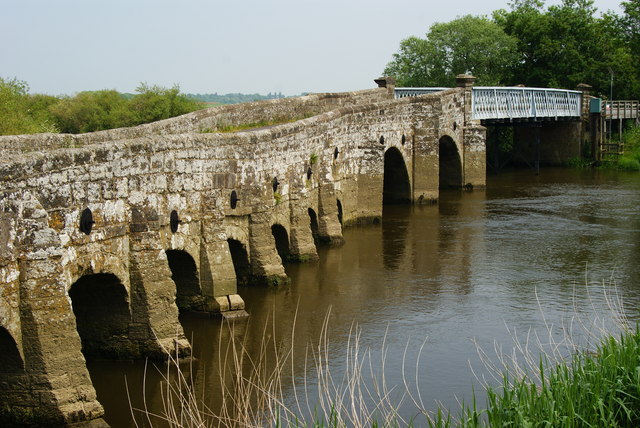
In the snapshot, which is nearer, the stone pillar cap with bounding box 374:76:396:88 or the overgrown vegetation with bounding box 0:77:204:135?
the stone pillar cap with bounding box 374:76:396:88

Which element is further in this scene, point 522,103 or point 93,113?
point 93,113

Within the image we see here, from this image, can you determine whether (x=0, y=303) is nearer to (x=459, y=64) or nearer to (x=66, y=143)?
(x=66, y=143)

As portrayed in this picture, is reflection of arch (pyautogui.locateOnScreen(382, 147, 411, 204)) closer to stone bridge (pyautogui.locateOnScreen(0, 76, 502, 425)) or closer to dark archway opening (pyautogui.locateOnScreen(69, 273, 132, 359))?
stone bridge (pyautogui.locateOnScreen(0, 76, 502, 425))

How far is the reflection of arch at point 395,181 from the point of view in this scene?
31.7 m

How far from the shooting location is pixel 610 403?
31.9ft

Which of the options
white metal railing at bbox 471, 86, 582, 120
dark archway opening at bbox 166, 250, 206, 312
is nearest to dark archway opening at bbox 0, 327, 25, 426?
dark archway opening at bbox 166, 250, 206, 312

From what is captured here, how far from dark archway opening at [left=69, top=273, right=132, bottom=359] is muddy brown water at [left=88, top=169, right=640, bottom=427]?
27 centimetres

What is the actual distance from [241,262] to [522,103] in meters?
24.6

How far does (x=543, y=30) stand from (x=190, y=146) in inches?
1480

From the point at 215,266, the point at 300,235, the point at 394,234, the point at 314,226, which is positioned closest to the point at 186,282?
the point at 215,266

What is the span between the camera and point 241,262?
19.3 meters

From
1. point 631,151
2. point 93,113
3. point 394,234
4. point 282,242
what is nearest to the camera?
point 282,242

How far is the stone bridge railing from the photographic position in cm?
3753

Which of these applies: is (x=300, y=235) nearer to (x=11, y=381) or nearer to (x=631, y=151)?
(x=11, y=381)
